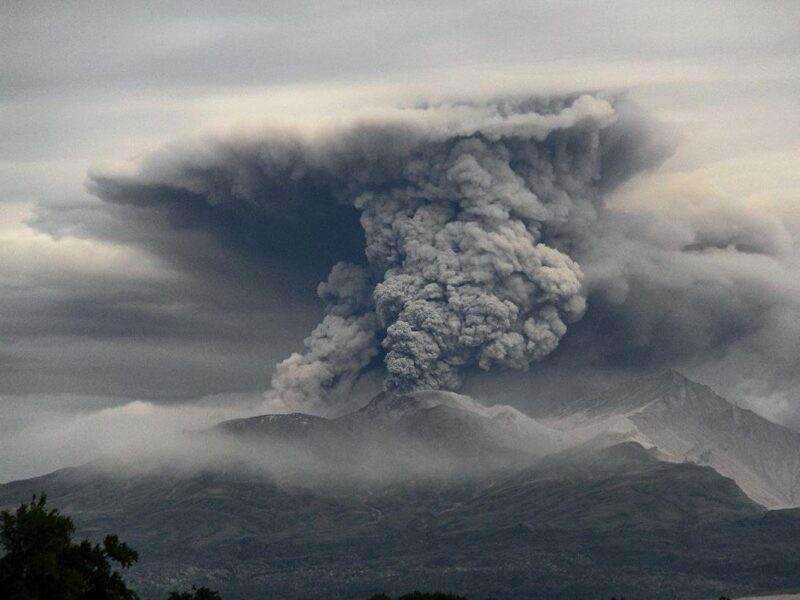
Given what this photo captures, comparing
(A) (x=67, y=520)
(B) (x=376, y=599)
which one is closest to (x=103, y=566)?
(A) (x=67, y=520)

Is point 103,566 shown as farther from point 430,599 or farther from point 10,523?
point 430,599

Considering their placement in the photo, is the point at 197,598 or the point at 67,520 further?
the point at 197,598

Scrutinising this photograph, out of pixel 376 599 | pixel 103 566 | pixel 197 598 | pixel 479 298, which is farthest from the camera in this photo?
pixel 479 298

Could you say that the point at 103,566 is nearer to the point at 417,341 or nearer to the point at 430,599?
the point at 430,599

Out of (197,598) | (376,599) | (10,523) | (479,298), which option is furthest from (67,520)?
(479,298)

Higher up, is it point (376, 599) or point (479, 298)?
point (479, 298)

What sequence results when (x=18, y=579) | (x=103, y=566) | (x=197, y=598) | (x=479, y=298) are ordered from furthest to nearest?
(x=479, y=298) < (x=197, y=598) < (x=103, y=566) < (x=18, y=579)
